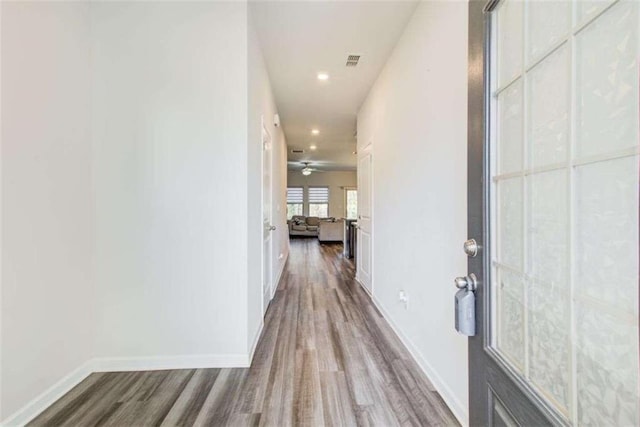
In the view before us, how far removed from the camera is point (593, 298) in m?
0.60

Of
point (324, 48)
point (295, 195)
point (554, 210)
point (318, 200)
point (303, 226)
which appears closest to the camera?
point (554, 210)

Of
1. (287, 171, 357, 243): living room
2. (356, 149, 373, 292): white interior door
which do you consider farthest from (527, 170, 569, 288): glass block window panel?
(287, 171, 357, 243): living room

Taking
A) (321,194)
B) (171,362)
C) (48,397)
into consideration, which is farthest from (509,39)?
(321,194)

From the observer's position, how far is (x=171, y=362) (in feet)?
7.20

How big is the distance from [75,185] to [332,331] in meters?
2.26

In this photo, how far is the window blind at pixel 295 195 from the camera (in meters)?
12.2

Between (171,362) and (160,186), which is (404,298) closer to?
(171,362)

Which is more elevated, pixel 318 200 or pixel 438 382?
pixel 318 200

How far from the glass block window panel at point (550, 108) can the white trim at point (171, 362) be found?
2168 mm

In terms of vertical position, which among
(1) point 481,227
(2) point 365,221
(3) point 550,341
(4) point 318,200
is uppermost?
(4) point 318,200

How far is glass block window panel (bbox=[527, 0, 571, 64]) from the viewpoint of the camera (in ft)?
2.17

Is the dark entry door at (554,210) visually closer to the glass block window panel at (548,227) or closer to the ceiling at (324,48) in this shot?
the glass block window panel at (548,227)

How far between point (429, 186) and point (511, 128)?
1.28m

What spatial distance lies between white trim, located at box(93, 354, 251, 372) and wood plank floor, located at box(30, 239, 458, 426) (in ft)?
0.14
